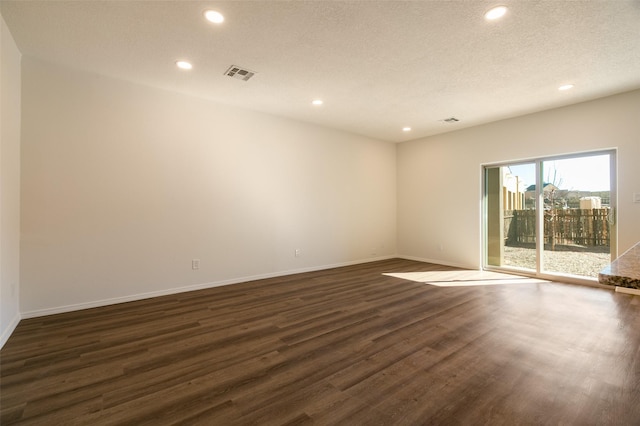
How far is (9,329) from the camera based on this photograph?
2555 mm

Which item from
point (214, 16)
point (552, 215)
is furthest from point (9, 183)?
point (552, 215)

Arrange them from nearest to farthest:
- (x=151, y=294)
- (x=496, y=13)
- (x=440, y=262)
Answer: (x=496, y=13) → (x=151, y=294) → (x=440, y=262)

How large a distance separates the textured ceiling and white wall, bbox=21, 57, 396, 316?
43cm

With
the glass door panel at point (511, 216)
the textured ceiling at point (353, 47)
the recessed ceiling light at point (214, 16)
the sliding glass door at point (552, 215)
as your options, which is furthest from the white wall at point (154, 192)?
the sliding glass door at point (552, 215)

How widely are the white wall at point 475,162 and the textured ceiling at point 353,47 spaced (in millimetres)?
413

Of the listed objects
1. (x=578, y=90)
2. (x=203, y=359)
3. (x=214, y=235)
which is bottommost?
(x=203, y=359)

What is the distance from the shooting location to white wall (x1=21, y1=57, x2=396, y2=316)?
10.1 feet

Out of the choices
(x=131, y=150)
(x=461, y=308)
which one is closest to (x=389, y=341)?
(x=461, y=308)

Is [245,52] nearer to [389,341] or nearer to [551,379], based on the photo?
[389,341]

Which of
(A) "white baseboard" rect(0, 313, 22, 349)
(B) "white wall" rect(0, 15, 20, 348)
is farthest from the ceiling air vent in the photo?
(A) "white baseboard" rect(0, 313, 22, 349)

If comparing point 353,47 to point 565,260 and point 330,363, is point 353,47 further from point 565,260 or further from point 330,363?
point 565,260

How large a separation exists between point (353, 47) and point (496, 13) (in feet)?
4.06

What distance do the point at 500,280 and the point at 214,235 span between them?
15.3ft

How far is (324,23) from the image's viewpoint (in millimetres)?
2447
